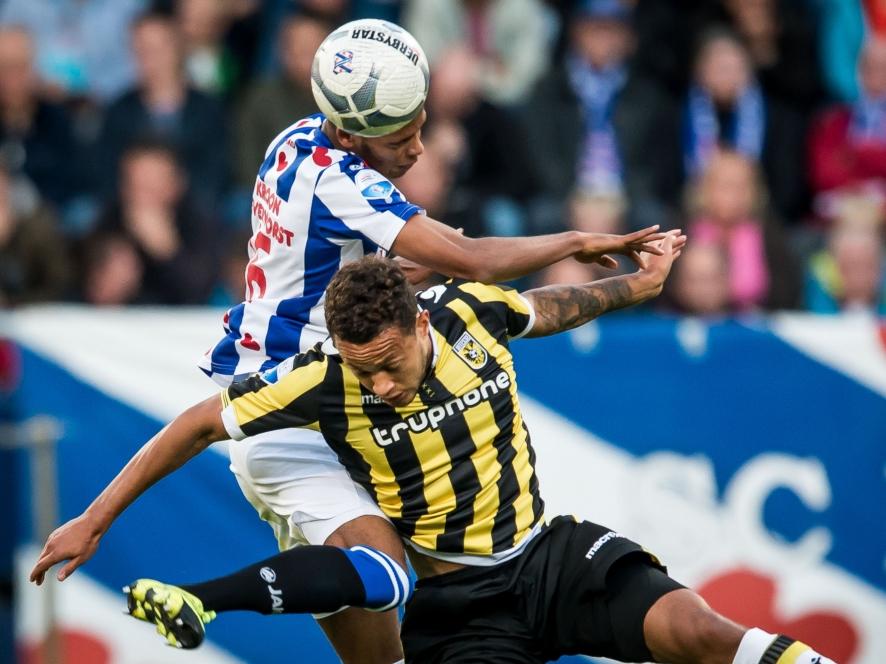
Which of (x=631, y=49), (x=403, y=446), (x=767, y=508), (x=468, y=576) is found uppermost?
(x=631, y=49)

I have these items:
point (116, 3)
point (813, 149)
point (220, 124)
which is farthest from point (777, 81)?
point (116, 3)

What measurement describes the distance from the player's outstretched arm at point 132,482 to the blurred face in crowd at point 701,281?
15.7 feet

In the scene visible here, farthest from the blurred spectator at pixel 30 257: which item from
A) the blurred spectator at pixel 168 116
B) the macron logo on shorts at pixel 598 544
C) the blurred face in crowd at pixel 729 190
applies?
the macron logo on shorts at pixel 598 544

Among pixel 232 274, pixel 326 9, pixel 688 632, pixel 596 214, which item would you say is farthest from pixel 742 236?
pixel 688 632

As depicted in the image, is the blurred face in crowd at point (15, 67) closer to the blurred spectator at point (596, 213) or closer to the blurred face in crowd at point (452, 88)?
the blurred face in crowd at point (452, 88)

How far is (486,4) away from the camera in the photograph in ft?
38.9

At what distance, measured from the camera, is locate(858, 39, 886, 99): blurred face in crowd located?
37.3 ft

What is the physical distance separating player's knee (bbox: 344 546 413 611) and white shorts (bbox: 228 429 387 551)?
15.3 inches

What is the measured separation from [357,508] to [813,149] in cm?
675

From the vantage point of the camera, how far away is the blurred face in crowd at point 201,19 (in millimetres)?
11727

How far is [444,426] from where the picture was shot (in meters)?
5.68

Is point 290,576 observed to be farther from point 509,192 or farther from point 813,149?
point 813,149

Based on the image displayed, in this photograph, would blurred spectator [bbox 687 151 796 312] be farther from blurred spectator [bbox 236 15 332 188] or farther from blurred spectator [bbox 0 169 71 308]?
blurred spectator [bbox 0 169 71 308]

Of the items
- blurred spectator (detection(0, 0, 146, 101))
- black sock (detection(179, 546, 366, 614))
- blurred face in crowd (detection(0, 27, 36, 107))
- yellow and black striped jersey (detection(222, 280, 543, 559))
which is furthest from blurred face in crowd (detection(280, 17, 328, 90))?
black sock (detection(179, 546, 366, 614))
